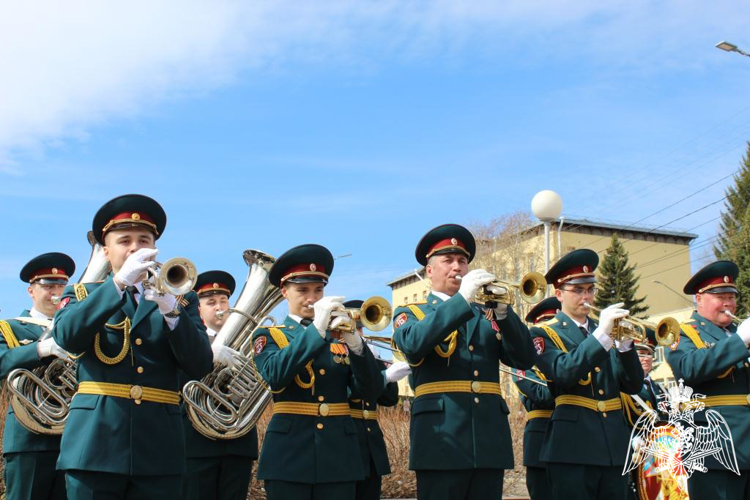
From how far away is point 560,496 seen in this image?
6824 mm

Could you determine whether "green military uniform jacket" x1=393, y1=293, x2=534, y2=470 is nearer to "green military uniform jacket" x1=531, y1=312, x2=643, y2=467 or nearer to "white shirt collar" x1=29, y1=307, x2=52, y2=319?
"green military uniform jacket" x1=531, y1=312, x2=643, y2=467

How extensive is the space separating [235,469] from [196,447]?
422mm

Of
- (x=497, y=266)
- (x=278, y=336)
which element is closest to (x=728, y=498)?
(x=278, y=336)

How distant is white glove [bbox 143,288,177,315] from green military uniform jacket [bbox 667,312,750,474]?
453cm

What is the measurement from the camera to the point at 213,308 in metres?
8.55

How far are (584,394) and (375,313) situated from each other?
80.8 inches

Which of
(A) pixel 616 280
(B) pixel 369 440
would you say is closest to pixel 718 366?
(B) pixel 369 440

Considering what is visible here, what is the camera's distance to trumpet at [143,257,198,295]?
4906 mm

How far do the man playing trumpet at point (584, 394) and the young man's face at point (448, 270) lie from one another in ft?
3.38

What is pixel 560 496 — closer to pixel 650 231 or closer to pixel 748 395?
pixel 748 395

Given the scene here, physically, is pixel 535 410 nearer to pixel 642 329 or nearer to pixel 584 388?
pixel 584 388

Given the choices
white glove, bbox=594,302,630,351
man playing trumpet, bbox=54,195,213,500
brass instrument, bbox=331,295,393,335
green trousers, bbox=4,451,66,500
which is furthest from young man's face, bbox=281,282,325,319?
green trousers, bbox=4,451,66,500

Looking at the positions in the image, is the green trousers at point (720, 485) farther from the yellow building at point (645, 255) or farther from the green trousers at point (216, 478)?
the yellow building at point (645, 255)

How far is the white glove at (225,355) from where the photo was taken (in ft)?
24.1
